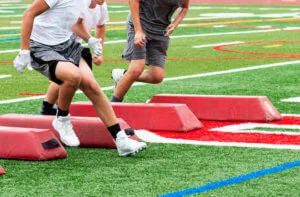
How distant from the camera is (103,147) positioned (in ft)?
27.0

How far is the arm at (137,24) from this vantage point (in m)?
9.12

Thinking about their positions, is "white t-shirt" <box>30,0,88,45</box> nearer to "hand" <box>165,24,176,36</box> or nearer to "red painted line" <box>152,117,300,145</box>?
"red painted line" <box>152,117,300,145</box>

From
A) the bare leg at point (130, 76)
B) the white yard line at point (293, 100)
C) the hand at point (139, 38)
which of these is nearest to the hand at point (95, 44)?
the hand at point (139, 38)

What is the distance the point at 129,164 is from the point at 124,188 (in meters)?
0.91

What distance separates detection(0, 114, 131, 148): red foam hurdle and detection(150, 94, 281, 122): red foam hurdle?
1.63 meters

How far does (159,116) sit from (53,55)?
4.97 feet

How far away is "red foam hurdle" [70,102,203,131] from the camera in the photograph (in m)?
9.08

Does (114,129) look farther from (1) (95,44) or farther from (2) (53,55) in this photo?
(1) (95,44)

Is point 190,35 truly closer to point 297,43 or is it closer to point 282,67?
point 297,43

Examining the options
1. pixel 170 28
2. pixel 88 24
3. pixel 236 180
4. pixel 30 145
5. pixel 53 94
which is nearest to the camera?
pixel 236 180

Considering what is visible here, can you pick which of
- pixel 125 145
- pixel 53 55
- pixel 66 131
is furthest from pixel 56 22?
pixel 125 145

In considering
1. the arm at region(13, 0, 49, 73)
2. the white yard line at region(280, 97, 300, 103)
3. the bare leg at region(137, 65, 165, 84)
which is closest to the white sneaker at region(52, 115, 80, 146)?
the arm at region(13, 0, 49, 73)

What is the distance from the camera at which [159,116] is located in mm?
9172

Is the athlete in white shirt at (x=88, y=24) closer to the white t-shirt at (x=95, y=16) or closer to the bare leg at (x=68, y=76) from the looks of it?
the white t-shirt at (x=95, y=16)
